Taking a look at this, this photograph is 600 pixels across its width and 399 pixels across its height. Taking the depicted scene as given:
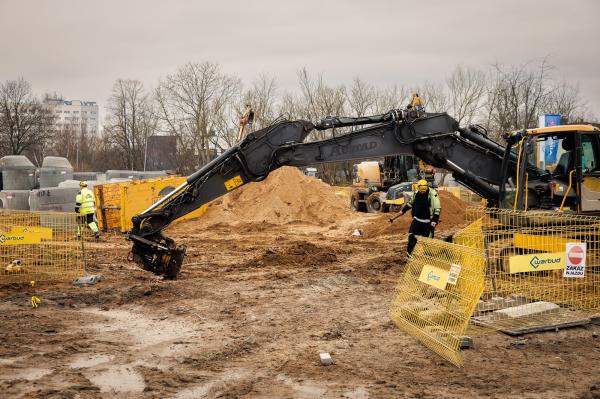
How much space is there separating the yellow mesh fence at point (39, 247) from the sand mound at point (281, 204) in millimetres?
11472

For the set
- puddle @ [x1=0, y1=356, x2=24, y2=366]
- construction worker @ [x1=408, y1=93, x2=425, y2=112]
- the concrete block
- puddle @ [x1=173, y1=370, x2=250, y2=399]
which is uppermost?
construction worker @ [x1=408, y1=93, x2=425, y2=112]

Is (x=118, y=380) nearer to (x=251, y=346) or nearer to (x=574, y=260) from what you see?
(x=251, y=346)

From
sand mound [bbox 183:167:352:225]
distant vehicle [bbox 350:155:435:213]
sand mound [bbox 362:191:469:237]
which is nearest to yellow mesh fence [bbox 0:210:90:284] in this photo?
sand mound [bbox 362:191:469:237]

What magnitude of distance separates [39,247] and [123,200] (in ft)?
32.3

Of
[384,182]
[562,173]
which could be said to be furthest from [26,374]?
[384,182]

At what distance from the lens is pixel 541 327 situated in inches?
320

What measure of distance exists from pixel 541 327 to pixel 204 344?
441cm

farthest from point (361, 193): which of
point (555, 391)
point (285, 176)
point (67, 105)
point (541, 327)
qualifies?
point (67, 105)

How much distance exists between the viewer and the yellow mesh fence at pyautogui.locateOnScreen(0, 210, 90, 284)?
11.3 m

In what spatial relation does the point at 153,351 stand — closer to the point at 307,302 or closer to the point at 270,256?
the point at 307,302

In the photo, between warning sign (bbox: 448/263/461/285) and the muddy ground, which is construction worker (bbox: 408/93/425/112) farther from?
warning sign (bbox: 448/263/461/285)

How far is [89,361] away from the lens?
23.1 feet

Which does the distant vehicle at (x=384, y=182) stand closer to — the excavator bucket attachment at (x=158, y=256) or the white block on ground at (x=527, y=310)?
the excavator bucket attachment at (x=158, y=256)

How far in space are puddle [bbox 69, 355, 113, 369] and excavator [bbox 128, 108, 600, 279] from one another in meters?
4.24
